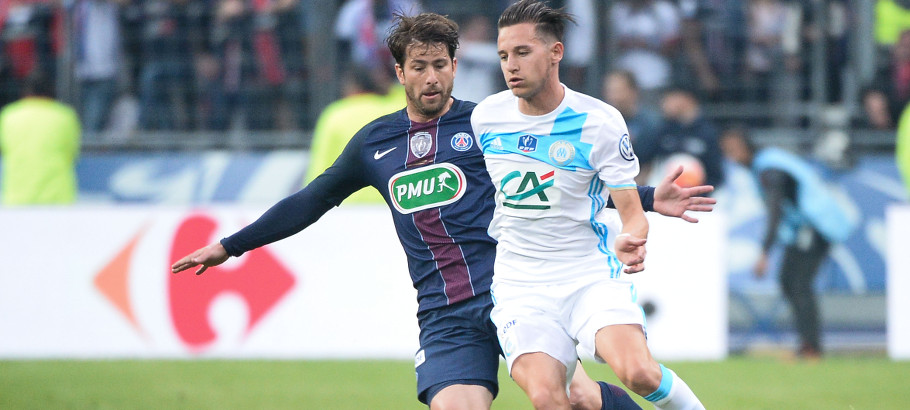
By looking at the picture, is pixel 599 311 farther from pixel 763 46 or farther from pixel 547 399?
pixel 763 46

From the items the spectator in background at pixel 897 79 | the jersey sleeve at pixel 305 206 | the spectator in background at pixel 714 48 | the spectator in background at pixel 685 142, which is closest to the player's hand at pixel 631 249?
the jersey sleeve at pixel 305 206

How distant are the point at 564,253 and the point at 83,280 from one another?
241 inches

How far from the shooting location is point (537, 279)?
197 inches

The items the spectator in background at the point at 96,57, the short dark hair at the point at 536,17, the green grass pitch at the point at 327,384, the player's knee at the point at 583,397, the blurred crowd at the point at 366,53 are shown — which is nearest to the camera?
the short dark hair at the point at 536,17

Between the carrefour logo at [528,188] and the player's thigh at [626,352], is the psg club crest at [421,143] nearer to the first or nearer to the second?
the carrefour logo at [528,188]

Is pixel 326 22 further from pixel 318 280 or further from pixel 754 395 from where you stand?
pixel 754 395

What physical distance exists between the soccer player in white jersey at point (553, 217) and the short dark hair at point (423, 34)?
0.26 m

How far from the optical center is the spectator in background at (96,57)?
13305mm

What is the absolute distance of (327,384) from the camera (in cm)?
876

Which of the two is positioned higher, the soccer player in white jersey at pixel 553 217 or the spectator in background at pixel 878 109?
the soccer player in white jersey at pixel 553 217

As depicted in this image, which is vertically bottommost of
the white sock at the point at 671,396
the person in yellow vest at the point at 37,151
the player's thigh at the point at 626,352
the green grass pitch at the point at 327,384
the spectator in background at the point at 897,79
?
the green grass pitch at the point at 327,384

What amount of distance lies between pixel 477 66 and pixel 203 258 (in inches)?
302

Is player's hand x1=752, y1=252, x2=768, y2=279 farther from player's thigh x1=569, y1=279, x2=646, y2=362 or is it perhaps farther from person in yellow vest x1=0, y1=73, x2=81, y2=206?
person in yellow vest x1=0, y1=73, x2=81, y2=206

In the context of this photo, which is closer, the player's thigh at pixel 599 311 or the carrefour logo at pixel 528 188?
the player's thigh at pixel 599 311
